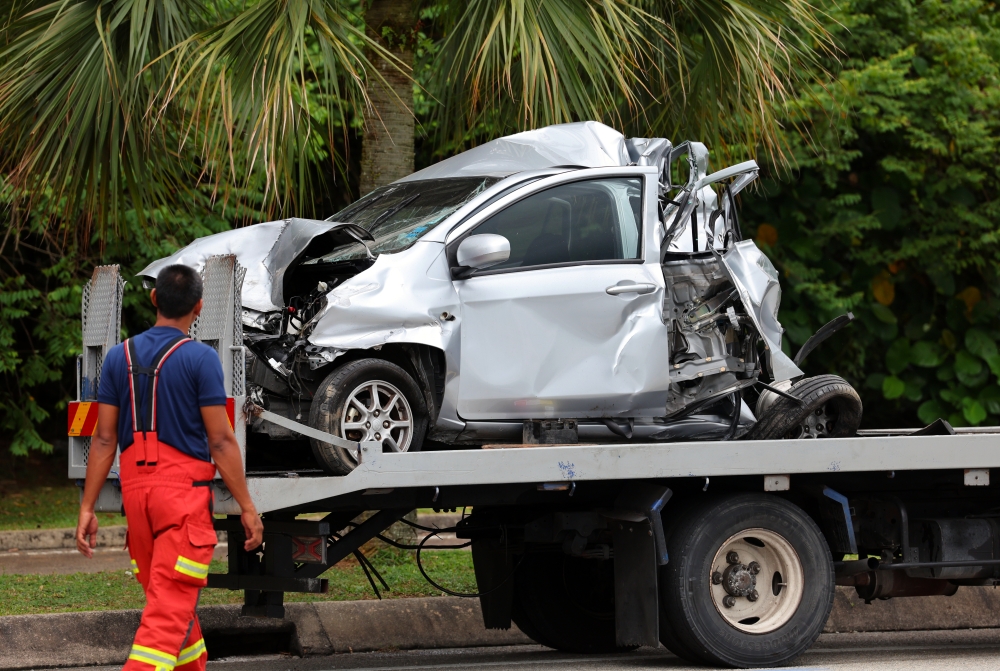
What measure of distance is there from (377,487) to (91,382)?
4.87 feet

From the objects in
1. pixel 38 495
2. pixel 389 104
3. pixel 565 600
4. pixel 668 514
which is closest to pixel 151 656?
pixel 668 514

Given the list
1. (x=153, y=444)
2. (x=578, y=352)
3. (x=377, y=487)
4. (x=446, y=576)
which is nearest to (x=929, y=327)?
(x=446, y=576)

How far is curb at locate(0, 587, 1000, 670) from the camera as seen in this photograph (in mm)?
6699

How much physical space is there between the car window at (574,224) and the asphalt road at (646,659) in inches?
82.0

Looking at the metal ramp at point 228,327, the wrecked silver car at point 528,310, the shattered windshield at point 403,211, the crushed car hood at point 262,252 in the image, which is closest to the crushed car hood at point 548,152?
the wrecked silver car at point 528,310

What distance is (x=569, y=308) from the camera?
6.37 meters

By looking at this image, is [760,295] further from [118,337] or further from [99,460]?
[99,460]

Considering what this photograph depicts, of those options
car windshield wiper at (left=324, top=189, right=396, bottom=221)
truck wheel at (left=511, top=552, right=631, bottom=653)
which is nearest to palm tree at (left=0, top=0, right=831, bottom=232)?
car windshield wiper at (left=324, top=189, right=396, bottom=221)

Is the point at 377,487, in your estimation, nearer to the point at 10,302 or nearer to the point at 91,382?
the point at 91,382

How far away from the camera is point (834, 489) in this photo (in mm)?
6660

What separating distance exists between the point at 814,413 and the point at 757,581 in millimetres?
1093

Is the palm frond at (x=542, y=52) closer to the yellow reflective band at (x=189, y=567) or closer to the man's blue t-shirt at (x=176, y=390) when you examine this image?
the man's blue t-shirt at (x=176, y=390)

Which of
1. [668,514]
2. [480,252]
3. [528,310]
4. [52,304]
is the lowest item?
[668,514]

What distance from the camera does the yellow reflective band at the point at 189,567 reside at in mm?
4516
